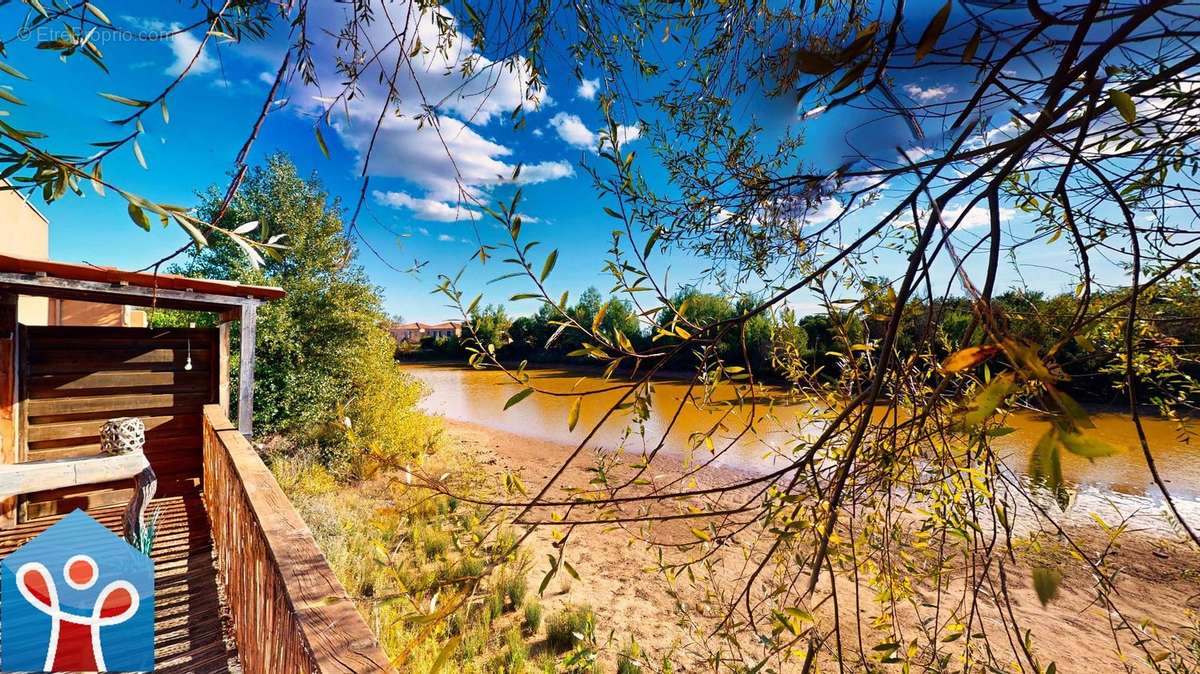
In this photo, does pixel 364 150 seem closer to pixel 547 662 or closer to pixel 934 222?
pixel 934 222

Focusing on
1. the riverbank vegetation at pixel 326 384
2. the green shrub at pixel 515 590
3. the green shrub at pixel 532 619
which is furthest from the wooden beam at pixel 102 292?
the green shrub at pixel 532 619

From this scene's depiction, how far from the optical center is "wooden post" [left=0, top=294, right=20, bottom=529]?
3.76 metres

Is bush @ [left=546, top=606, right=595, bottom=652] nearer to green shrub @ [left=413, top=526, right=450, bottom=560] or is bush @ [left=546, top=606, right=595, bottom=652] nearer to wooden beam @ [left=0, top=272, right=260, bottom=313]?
green shrub @ [left=413, top=526, right=450, bottom=560]

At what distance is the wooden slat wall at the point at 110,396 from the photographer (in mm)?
4203

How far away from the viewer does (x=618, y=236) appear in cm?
119

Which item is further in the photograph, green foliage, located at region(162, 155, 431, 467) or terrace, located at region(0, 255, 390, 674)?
green foliage, located at region(162, 155, 431, 467)

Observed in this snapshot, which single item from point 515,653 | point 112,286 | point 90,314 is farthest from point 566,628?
point 90,314

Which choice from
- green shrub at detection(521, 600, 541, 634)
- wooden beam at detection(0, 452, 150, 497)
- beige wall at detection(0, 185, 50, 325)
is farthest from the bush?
beige wall at detection(0, 185, 50, 325)

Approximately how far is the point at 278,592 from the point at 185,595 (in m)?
2.10

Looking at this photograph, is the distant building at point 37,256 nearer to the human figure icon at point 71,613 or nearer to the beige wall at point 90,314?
the beige wall at point 90,314

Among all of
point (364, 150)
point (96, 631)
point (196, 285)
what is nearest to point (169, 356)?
point (196, 285)

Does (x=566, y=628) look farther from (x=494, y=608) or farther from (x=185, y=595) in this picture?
(x=185, y=595)

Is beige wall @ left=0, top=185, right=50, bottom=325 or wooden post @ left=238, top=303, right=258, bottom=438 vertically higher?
beige wall @ left=0, top=185, right=50, bottom=325

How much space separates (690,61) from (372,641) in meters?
2.08
